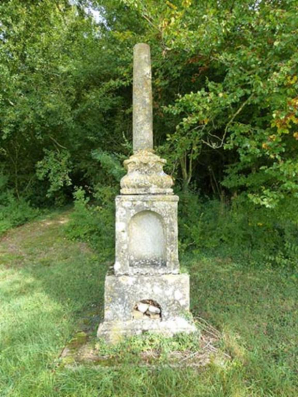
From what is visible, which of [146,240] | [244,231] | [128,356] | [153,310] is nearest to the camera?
[128,356]

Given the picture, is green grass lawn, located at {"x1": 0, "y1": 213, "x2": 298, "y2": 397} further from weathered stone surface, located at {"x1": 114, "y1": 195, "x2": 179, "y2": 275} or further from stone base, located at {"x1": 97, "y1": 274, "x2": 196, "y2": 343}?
weathered stone surface, located at {"x1": 114, "y1": 195, "x2": 179, "y2": 275}

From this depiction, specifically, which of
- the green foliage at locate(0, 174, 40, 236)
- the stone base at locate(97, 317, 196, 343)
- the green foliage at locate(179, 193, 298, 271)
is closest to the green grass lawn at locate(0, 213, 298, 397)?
the stone base at locate(97, 317, 196, 343)

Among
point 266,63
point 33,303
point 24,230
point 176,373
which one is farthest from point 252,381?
point 24,230

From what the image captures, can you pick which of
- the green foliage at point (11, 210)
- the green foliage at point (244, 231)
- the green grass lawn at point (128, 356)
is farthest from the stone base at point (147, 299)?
the green foliage at point (11, 210)

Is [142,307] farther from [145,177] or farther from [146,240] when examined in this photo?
[145,177]

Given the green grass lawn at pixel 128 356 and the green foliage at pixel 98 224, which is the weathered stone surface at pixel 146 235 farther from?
the green foliage at pixel 98 224

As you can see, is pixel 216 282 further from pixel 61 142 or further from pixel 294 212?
pixel 61 142

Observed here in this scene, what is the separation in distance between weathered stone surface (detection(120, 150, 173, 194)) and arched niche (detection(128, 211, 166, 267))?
12.2 inches

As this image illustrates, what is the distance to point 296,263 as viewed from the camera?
4621 millimetres

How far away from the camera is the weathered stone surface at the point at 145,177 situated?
9.26 ft

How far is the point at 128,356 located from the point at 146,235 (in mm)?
1166

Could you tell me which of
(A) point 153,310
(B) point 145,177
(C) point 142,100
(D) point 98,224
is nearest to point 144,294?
(A) point 153,310

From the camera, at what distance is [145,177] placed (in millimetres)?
2848

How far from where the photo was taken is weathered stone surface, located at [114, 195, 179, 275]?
2.80m
